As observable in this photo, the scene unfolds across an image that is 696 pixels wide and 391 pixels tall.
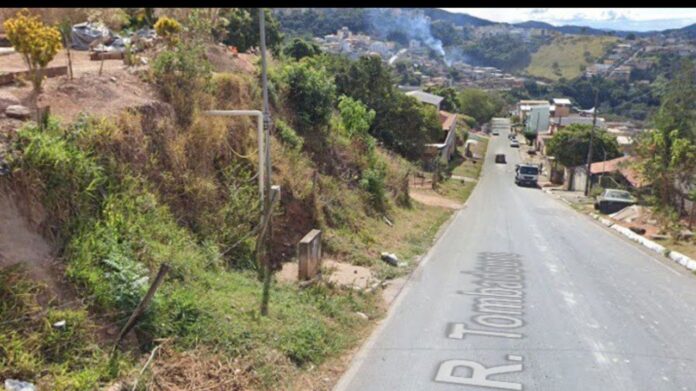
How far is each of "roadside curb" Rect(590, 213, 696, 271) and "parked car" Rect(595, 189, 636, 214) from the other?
394 centimetres

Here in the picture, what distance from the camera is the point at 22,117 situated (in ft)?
25.1

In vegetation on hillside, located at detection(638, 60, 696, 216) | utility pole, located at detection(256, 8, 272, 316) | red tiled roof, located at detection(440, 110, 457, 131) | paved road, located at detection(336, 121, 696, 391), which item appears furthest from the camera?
red tiled roof, located at detection(440, 110, 457, 131)

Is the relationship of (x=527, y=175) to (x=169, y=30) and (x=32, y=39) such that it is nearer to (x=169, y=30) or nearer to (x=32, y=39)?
(x=169, y=30)

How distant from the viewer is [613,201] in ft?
90.5

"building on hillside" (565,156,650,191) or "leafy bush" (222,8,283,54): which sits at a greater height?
"leafy bush" (222,8,283,54)

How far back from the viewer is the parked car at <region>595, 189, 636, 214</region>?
27.4 metres

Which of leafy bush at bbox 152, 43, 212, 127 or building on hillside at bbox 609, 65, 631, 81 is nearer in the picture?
leafy bush at bbox 152, 43, 212, 127

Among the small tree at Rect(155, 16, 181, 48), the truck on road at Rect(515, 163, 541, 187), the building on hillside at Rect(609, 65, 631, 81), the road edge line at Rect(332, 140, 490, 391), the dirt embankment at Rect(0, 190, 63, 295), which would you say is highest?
the small tree at Rect(155, 16, 181, 48)

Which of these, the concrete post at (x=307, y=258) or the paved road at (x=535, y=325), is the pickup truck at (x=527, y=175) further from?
the concrete post at (x=307, y=258)

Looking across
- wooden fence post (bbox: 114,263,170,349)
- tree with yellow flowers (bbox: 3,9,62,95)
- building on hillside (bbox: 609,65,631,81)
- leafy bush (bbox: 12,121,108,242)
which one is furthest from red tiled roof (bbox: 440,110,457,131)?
building on hillside (bbox: 609,65,631,81)

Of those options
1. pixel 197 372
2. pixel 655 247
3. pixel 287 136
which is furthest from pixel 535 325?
pixel 655 247

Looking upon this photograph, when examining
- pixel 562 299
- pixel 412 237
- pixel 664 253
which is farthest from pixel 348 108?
pixel 562 299

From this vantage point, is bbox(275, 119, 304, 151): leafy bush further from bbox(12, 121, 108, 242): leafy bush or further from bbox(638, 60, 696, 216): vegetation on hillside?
bbox(638, 60, 696, 216): vegetation on hillside
